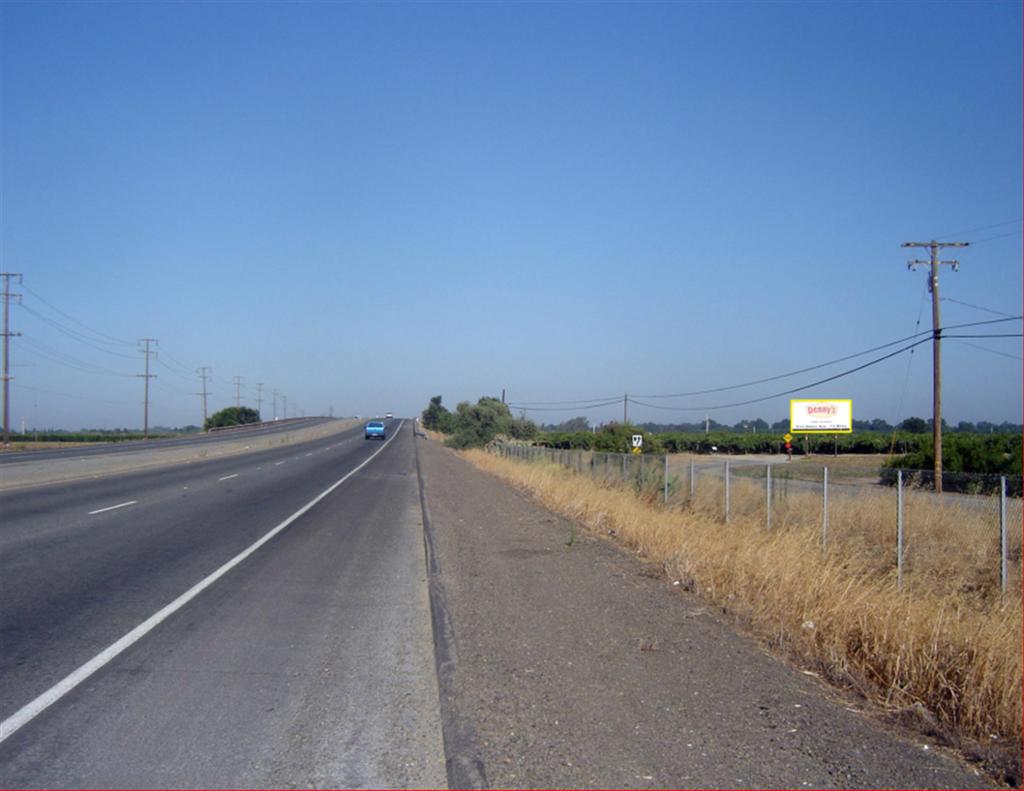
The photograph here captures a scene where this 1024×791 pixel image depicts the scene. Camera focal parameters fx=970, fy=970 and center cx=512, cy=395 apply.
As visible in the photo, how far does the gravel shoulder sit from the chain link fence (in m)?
3.94

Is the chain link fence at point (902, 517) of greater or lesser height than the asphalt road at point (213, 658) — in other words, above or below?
above

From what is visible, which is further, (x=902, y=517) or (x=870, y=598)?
(x=902, y=517)

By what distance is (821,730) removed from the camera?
659 centimetres

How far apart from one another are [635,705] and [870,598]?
3887mm

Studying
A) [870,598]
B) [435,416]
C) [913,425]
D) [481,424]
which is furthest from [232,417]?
[870,598]

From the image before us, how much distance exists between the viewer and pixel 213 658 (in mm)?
8602

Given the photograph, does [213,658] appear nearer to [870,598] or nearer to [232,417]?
[870,598]

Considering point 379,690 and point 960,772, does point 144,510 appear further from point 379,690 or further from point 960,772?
point 960,772

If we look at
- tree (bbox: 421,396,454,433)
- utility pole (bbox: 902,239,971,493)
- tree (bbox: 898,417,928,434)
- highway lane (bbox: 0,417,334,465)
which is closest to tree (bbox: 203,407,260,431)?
tree (bbox: 421,396,454,433)

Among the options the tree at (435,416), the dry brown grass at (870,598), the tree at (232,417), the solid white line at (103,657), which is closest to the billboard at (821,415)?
the dry brown grass at (870,598)

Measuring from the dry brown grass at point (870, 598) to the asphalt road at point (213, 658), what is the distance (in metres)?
3.54

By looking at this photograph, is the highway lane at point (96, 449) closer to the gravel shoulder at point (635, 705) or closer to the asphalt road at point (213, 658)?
the asphalt road at point (213, 658)

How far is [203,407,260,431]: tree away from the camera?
164 metres

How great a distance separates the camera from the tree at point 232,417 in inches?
6471
